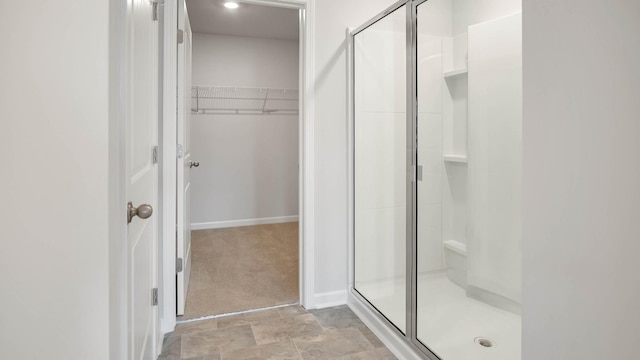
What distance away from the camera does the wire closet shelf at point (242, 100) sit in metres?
4.80

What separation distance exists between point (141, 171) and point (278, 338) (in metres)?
1.27

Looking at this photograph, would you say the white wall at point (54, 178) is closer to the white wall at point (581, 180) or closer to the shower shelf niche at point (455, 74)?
the white wall at point (581, 180)

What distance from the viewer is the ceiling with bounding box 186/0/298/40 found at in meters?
3.87

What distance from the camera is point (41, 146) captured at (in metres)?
0.81

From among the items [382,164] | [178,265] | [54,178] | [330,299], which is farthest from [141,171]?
[330,299]

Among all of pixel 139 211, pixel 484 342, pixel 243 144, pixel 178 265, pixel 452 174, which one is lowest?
pixel 484 342

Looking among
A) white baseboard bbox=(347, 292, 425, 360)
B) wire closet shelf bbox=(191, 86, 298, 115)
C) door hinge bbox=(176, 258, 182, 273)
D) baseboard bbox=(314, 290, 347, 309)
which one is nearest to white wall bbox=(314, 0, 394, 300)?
baseboard bbox=(314, 290, 347, 309)

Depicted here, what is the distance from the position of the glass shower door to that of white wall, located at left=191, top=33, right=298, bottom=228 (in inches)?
108

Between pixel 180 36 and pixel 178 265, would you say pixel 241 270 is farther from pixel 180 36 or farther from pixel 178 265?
pixel 180 36

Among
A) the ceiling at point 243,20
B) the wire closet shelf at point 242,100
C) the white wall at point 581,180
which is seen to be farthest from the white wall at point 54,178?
the wire closet shelf at point 242,100

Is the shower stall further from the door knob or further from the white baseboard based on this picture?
the door knob

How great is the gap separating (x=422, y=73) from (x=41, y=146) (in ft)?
5.44

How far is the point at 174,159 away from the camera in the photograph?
2227 mm

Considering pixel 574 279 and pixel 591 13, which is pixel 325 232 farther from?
pixel 591 13
